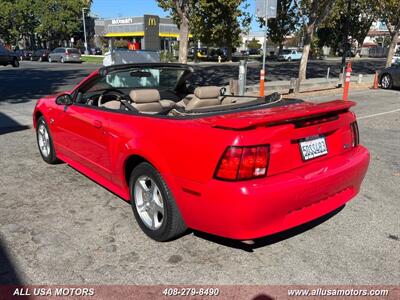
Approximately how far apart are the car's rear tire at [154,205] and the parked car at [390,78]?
1586cm

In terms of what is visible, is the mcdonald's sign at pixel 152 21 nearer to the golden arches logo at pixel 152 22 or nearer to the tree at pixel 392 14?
the golden arches logo at pixel 152 22

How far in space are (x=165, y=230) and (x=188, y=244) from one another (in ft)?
0.93

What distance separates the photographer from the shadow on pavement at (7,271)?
9.65ft

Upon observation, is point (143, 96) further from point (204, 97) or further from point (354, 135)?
point (354, 135)

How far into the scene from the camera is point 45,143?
569 cm

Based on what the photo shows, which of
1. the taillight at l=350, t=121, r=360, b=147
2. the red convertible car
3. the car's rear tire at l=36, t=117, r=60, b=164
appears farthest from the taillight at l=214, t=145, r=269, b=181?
the car's rear tire at l=36, t=117, r=60, b=164

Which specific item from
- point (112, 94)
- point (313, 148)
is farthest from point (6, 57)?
point (313, 148)

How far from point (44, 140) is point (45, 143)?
7cm

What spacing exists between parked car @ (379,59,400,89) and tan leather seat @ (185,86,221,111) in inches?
585

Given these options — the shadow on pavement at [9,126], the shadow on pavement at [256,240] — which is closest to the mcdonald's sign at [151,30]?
the shadow on pavement at [9,126]

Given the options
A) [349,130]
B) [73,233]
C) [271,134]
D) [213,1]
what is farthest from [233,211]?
[213,1]

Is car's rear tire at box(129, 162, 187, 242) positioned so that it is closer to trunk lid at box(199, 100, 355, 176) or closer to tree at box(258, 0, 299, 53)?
trunk lid at box(199, 100, 355, 176)

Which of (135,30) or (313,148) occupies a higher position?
(135,30)

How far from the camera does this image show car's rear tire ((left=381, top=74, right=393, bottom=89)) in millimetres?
16984
